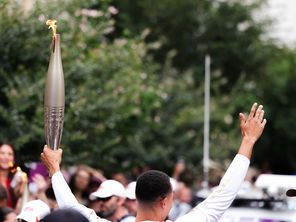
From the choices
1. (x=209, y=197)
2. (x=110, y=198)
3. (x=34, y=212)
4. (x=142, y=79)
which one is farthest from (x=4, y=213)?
(x=142, y=79)

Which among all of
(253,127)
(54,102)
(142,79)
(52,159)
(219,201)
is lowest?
(219,201)

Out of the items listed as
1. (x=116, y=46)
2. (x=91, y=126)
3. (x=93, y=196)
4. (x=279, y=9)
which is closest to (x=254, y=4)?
(x=279, y=9)

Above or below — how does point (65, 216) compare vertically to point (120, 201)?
above

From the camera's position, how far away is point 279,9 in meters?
29.1

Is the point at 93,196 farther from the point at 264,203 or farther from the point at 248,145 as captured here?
the point at 248,145

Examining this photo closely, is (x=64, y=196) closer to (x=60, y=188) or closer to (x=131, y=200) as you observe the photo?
(x=60, y=188)

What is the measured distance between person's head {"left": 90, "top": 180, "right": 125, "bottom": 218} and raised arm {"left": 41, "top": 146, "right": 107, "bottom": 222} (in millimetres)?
3302

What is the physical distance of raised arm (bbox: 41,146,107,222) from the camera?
6629mm

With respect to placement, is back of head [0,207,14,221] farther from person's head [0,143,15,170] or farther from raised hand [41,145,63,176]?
person's head [0,143,15,170]

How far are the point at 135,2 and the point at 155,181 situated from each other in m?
22.1

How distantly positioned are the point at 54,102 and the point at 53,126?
0.19 meters

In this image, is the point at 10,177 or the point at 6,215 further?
the point at 10,177

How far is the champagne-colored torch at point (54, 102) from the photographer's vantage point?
696 centimetres

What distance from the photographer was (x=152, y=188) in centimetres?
632
